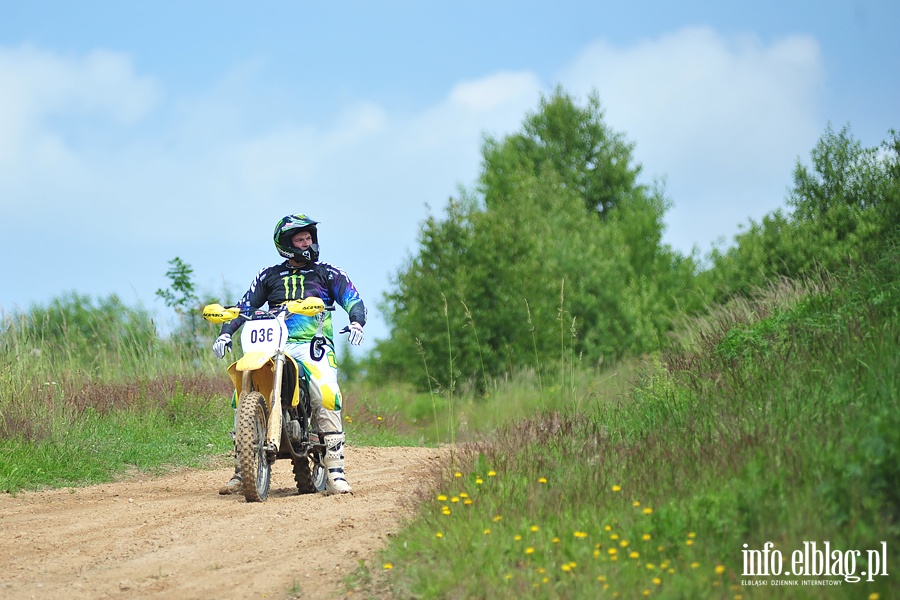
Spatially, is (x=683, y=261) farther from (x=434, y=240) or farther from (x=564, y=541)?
(x=564, y=541)

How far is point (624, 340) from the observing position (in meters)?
35.2

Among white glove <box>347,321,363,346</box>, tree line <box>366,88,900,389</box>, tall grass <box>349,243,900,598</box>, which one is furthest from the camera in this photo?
tree line <box>366,88,900,389</box>

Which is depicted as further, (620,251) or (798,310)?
(620,251)

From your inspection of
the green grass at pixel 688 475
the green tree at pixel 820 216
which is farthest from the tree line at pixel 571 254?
the green grass at pixel 688 475

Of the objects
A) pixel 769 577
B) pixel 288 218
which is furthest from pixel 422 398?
pixel 769 577

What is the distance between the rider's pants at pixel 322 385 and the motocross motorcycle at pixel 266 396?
0.07 m

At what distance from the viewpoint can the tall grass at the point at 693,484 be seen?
4.91m

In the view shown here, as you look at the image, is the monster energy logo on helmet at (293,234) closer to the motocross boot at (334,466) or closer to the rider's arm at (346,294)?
the rider's arm at (346,294)

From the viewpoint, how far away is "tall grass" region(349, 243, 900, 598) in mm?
4910

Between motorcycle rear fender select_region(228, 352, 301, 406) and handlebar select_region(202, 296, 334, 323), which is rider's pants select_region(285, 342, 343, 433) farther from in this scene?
handlebar select_region(202, 296, 334, 323)

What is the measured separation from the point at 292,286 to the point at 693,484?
4.44 meters

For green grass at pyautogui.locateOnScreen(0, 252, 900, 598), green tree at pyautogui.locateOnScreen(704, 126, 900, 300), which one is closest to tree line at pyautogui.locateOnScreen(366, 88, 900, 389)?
green tree at pyautogui.locateOnScreen(704, 126, 900, 300)

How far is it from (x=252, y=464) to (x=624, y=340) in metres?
28.0

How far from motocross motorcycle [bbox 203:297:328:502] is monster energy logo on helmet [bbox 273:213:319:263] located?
0.60m
